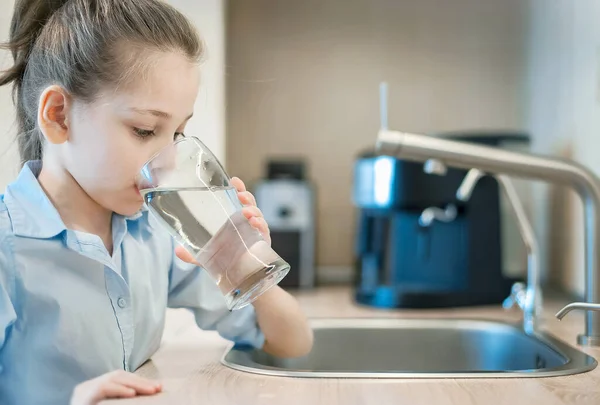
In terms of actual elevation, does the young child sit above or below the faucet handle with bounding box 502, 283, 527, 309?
above

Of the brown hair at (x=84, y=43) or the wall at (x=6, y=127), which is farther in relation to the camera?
the wall at (x=6, y=127)

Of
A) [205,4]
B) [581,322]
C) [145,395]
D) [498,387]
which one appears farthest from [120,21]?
[581,322]

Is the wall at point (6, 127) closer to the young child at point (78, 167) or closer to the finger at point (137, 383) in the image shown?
the young child at point (78, 167)

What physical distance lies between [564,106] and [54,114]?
4.15ft

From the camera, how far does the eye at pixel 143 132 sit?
30.3 inches

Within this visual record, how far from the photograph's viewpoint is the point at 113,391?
701 mm

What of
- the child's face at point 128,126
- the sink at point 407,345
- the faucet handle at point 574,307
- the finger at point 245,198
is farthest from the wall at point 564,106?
the child's face at point 128,126

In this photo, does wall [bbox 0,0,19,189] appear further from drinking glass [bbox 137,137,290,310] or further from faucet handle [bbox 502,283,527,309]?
faucet handle [bbox 502,283,527,309]

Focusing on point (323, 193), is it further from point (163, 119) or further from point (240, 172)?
point (163, 119)

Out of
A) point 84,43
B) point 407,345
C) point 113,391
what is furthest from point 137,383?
point 407,345

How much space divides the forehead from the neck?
14 cm

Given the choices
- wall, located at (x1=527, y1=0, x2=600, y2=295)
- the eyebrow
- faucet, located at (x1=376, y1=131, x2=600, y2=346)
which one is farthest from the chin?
wall, located at (x1=527, y1=0, x2=600, y2=295)

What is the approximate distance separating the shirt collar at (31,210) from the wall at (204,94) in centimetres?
12

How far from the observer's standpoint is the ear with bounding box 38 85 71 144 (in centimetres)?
79
